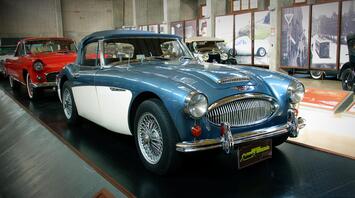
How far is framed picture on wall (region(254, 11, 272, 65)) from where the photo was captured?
11834 millimetres

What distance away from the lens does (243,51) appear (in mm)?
12945

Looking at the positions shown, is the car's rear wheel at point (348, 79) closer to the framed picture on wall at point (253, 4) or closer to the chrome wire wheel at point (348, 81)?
the chrome wire wheel at point (348, 81)

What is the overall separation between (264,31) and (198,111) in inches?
407

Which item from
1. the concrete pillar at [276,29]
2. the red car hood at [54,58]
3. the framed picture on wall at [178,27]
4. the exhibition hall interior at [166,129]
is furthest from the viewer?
the framed picture on wall at [178,27]

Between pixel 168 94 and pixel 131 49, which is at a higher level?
pixel 131 49

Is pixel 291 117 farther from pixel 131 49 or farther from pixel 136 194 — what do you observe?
pixel 131 49

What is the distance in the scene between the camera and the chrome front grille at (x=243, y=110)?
8.27 feet

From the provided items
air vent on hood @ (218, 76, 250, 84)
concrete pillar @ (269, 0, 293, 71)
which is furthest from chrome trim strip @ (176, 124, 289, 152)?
concrete pillar @ (269, 0, 293, 71)

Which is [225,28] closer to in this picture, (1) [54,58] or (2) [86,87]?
(1) [54,58]

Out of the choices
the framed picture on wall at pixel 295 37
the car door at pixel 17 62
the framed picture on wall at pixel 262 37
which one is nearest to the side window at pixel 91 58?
the car door at pixel 17 62

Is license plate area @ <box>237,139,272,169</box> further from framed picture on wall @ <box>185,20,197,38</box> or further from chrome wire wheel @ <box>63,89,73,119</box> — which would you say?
framed picture on wall @ <box>185,20,197,38</box>

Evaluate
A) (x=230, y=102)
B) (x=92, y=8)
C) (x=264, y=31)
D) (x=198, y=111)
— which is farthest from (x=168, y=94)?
(x=92, y=8)

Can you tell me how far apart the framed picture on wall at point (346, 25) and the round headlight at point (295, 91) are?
7.41 m

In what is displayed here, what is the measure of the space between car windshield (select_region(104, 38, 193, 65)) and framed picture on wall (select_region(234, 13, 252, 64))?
9044mm
